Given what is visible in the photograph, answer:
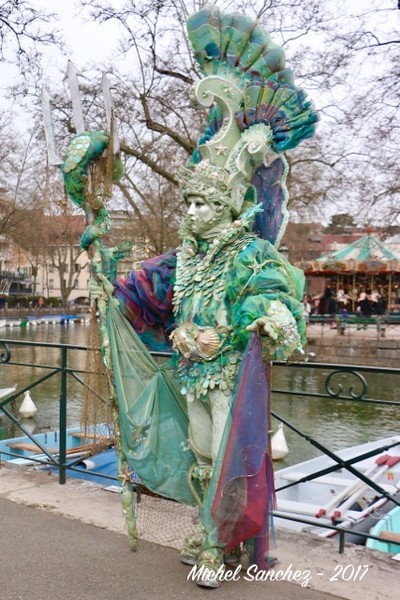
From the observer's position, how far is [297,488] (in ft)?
20.7

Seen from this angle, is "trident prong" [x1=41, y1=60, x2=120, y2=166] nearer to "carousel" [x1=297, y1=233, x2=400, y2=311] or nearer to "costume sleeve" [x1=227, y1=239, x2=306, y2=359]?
"costume sleeve" [x1=227, y1=239, x2=306, y2=359]

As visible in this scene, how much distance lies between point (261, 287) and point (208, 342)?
370 mm

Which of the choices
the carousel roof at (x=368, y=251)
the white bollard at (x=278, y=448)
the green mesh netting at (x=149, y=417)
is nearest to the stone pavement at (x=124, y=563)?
the green mesh netting at (x=149, y=417)

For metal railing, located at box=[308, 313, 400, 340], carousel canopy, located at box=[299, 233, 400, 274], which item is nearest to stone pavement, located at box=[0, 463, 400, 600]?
metal railing, located at box=[308, 313, 400, 340]

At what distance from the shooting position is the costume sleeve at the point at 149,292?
3.30 metres

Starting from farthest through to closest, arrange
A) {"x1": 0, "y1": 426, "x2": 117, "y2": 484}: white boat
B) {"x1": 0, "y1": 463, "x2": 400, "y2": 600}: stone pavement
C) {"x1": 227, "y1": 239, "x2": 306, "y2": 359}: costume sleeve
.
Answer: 1. {"x1": 0, "y1": 426, "x2": 117, "y2": 484}: white boat
2. {"x1": 0, "y1": 463, "x2": 400, "y2": 600}: stone pavement
3. {"x1": 227, "y1": 239, "x2": 306, "y2": 359}: costume sleeve

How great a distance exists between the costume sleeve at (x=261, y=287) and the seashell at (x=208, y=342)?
0.11m

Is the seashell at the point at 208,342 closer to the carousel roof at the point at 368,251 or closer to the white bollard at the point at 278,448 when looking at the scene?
the white bollard at the point at 278,448

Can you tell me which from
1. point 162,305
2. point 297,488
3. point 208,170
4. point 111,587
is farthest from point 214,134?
point 297,488

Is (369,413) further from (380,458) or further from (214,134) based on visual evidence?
(214,134)

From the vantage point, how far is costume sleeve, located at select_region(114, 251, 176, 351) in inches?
130

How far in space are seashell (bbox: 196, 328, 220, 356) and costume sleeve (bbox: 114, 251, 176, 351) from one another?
0.46 meters

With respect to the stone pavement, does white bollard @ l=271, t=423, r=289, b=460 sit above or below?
below

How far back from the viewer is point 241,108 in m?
3.11
